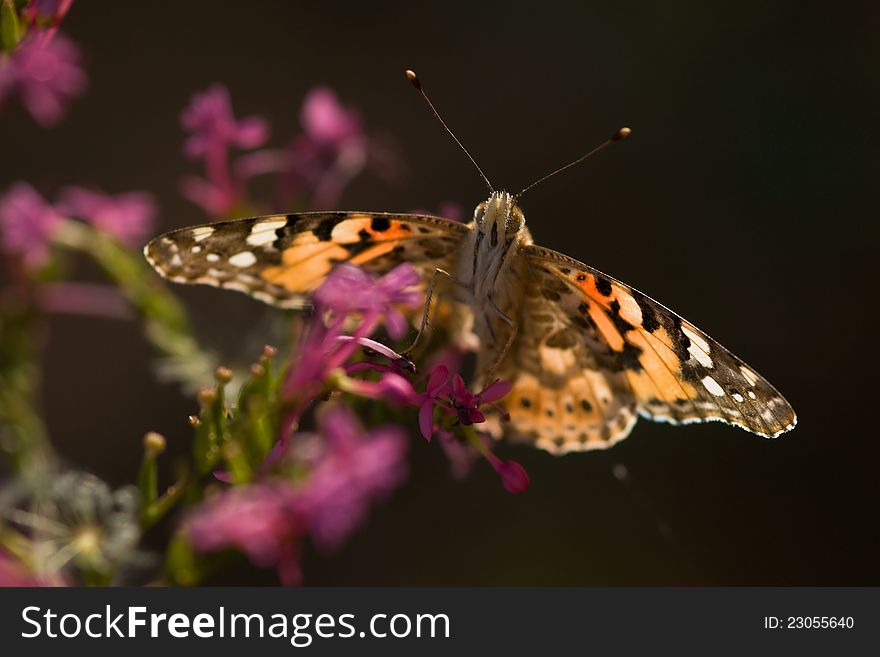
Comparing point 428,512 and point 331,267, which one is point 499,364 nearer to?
point 331,267

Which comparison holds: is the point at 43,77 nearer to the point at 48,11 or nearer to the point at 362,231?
the point at 48,11

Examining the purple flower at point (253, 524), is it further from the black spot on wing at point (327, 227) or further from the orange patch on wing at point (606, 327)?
the orange patch on wing at point (606, 327)

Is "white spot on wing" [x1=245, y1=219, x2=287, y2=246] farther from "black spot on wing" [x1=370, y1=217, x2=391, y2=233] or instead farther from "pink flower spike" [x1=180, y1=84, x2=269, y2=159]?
"pink flower spike" [x1=180, y1=84, x2=269, y2=159]

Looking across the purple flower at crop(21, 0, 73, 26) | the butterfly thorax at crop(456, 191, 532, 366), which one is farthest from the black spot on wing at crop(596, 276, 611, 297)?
the purple flower at crop(21, 0, 73, 26)

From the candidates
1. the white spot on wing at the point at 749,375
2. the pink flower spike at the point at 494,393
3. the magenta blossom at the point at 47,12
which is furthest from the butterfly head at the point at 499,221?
the magenta blossom at the point at 47,12

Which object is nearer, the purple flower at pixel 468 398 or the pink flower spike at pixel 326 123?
the purple flower at pixel 468 398

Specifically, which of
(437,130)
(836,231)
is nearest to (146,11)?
(437,130)
